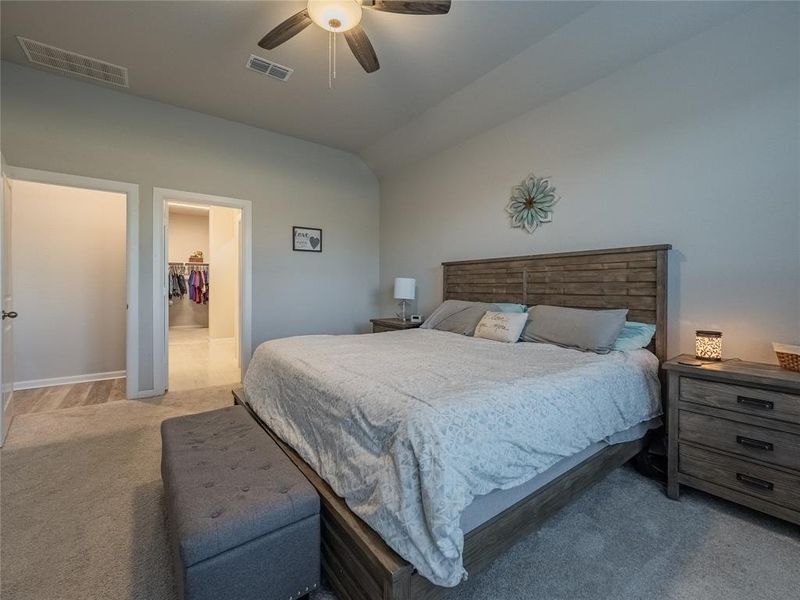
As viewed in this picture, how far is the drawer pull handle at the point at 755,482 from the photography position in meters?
1.68

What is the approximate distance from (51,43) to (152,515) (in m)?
3.53

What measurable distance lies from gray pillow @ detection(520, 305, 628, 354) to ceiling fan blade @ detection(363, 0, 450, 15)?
Answer: 2076mm

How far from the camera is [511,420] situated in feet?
4.25

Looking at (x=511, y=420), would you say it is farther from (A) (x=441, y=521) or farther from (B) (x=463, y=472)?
(A) (x=441, y=521)

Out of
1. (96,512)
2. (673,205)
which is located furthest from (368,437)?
(673,205)

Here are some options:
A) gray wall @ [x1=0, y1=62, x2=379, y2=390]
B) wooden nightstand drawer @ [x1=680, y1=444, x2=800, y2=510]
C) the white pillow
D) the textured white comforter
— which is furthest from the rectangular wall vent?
wooden nightstand drawer @ [x1=680, y1=444, x2=800, y2=510]

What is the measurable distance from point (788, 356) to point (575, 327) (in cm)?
101

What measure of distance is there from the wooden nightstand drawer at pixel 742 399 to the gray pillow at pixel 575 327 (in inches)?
18.5

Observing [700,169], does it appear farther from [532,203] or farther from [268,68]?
[268,68]

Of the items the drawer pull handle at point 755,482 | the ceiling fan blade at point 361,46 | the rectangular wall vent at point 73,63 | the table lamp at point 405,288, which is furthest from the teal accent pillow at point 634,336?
the rectangular wall vent at point 73,63

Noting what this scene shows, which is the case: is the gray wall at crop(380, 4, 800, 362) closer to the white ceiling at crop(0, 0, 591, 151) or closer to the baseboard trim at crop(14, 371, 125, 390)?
the white ceiling at crop(0, 0, 591, 151)

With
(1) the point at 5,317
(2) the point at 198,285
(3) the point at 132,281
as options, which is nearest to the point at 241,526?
(1) the point at 5,317

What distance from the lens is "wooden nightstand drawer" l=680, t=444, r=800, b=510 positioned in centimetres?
163

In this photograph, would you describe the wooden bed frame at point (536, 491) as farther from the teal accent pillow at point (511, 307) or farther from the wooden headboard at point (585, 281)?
the teal accent pillow at point (511, 307)
